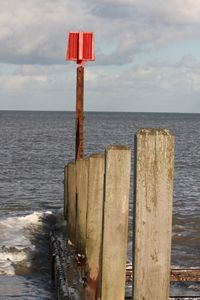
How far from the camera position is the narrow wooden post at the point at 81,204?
7258 millimetres

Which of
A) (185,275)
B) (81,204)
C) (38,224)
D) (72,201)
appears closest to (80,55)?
(72,201)

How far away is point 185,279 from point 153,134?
3191 mm

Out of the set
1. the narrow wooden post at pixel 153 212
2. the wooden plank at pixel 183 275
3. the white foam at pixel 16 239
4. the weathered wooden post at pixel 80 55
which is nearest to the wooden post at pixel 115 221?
the narrow wooden post at pixel 153 212

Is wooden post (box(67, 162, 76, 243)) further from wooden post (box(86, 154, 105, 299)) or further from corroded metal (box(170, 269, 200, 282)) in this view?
corroded metal (box(170, 269, 200, 282))

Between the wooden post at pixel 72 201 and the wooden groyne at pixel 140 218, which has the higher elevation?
the wooden groyne at pixel 140 218

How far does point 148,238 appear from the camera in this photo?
3.59m

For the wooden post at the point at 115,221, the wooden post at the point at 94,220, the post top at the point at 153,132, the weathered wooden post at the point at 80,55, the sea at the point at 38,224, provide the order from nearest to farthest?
the post top at the point at 153,132 → the wooden post at the point at 115,221 → the wooden post at the point at 94,220 → the sea at the point at 38,224 → the weathered wooden post at the point at 80,55

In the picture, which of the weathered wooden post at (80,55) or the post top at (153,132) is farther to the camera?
the weathered wooden post at (80,55)

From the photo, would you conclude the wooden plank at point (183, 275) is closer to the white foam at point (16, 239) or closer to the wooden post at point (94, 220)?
the wooden post at point (94, 220)

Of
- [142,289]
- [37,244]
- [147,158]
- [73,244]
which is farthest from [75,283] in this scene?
[37,244]

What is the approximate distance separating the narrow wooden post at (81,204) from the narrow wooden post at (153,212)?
3.49 metres

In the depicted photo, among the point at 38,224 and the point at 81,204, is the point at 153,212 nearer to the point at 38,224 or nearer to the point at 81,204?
the point at 81,204

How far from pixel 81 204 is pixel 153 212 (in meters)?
4.09

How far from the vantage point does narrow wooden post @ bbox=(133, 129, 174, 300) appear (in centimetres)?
352
